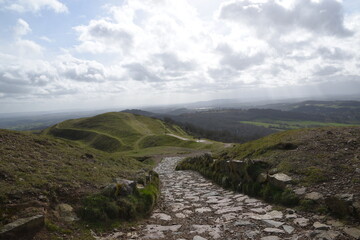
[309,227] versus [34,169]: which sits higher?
[34,169]

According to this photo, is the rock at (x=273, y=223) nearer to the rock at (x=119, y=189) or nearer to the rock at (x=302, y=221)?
the rock at (x=302, y=221)

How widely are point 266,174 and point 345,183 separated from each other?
9.79 feet

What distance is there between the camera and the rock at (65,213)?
6312 millimetres

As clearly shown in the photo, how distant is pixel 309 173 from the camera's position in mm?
8914

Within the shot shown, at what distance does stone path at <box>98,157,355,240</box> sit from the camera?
580cm

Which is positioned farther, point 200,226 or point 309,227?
point 200,226

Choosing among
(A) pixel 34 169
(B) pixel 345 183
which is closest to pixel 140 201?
(A) pixel 34 169

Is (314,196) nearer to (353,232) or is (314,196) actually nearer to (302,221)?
(302,221)

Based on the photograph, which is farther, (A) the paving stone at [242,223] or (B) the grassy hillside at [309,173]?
(B) the grassy hillside at [309,173]

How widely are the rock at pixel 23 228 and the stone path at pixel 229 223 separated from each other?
1595 millimetres

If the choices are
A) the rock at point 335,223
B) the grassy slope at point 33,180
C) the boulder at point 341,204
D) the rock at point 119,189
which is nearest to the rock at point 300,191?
the boulder at point 341,204

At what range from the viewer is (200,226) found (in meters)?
6.92

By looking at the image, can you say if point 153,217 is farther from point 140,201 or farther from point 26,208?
point 26,208

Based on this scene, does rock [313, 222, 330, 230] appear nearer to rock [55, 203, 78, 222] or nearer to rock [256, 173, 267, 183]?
rock [256, 173, 267, 183]
